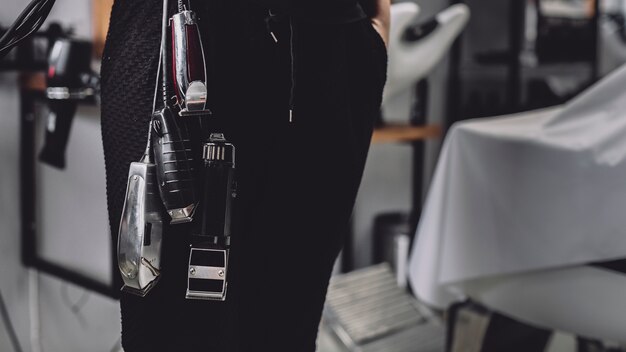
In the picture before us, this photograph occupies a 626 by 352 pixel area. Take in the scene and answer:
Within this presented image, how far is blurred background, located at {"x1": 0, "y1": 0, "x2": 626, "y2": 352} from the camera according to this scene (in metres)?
1.60

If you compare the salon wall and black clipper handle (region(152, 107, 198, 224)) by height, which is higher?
black clipper handle (region(152, 107, 198, 224))

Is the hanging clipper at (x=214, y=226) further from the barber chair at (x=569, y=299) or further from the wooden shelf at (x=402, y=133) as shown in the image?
the wooden shelf at (x=402, y=133)

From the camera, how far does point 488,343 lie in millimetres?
1796

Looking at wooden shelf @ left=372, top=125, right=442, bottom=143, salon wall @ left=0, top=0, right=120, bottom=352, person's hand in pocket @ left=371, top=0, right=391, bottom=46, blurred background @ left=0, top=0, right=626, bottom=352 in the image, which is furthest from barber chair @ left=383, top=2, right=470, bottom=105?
salon wall @ left=0, top=0, right=120, bottom=352

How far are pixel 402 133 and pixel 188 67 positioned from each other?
1.72 metres

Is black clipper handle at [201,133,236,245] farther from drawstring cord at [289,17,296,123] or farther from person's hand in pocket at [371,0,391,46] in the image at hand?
person's hand in pocket at [371,0,391,46]

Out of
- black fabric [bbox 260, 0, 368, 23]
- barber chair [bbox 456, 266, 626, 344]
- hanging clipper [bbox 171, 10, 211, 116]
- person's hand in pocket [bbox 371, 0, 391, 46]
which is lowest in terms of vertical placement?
barber chair [bbox 456, 266, 626, 344]

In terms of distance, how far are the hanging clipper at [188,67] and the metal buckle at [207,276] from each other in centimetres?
17

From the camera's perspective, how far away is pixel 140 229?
0.68 metres

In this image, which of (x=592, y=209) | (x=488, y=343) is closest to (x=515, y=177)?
(x=592, y=209)

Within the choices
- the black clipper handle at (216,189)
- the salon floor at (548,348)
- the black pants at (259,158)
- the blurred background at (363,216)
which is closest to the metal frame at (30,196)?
the blurred background at (363,216)

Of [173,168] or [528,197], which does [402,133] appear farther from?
[173,168]

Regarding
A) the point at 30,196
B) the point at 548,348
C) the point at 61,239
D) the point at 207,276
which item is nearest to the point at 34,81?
the point at 30,196

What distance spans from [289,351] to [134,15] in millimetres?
496
